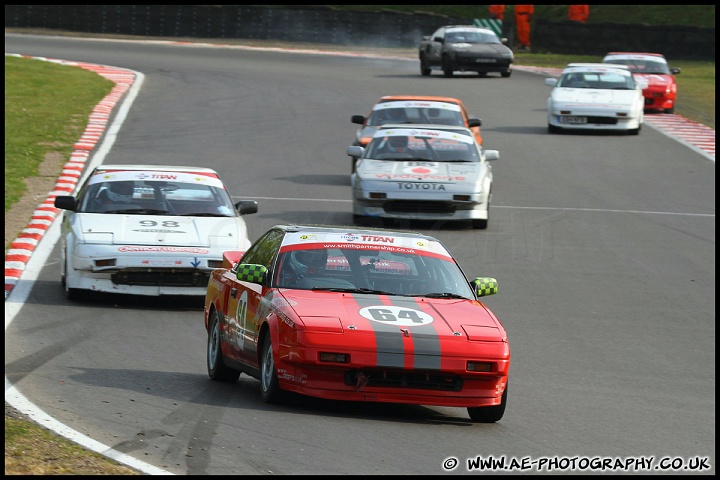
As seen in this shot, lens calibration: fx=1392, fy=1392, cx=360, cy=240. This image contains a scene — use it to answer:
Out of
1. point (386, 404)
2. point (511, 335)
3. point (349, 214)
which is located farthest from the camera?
point (349, 214)

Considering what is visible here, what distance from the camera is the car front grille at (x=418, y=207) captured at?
62.5 ft

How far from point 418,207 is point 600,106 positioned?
11.8 metres

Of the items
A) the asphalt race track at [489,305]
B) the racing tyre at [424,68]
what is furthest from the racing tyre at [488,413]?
the racing tyre at [424,68]

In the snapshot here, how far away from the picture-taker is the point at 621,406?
1018cm

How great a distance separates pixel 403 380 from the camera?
8.88 metres

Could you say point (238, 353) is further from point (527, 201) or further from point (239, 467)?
point (527, 201)

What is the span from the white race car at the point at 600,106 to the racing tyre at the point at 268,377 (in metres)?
21.2

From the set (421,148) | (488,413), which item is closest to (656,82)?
(421,148)

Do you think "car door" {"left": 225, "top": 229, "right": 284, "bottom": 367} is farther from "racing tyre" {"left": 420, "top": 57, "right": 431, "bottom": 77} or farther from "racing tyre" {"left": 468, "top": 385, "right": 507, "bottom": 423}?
"racing tyre" {"left": 420, "top": 57, "right": 431, "bottom": 77}

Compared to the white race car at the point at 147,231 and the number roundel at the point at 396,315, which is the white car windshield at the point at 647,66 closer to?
the white race car at the point at 147,231

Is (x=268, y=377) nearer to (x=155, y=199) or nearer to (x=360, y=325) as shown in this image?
(x=360, y=325)

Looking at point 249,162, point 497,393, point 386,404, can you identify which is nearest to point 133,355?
point 386,404

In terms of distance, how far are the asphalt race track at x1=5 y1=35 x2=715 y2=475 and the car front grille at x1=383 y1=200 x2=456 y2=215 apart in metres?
0.33

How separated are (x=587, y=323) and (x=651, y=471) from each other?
6242mm
